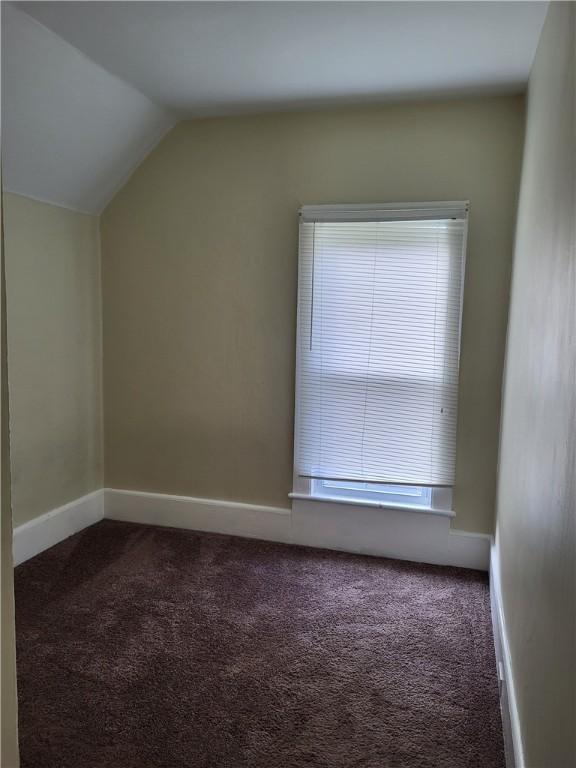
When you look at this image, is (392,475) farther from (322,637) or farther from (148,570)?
(148,570)

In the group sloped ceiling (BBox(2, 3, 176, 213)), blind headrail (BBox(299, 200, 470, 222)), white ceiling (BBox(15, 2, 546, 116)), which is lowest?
blind headrail (BBox(299, 200, 470, 222))

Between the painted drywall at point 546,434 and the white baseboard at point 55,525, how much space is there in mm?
2228

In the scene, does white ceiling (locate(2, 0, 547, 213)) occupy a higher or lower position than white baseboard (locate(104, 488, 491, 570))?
higher

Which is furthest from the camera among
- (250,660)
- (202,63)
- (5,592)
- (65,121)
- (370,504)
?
(370,504)

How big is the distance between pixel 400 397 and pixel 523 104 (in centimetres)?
149

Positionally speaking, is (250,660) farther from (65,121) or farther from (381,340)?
(65,121)

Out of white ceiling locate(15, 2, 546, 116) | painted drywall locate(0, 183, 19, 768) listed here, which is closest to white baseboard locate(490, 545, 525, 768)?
painted drywall locate(0, 183, 19, 768)

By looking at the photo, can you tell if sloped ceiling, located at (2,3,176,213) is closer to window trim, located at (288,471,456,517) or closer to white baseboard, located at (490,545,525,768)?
window trim, located at (288,471,456,517)

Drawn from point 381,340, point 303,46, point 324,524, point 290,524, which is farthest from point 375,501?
point 303,46

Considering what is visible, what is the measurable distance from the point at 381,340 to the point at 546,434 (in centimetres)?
156

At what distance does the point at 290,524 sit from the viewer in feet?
10.5

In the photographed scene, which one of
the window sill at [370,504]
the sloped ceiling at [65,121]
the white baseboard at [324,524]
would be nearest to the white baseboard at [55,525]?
the white baseboard at [324,524]

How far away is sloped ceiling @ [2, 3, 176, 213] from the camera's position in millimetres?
2176

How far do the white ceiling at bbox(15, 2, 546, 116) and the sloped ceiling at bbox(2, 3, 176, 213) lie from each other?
0.09 metres
